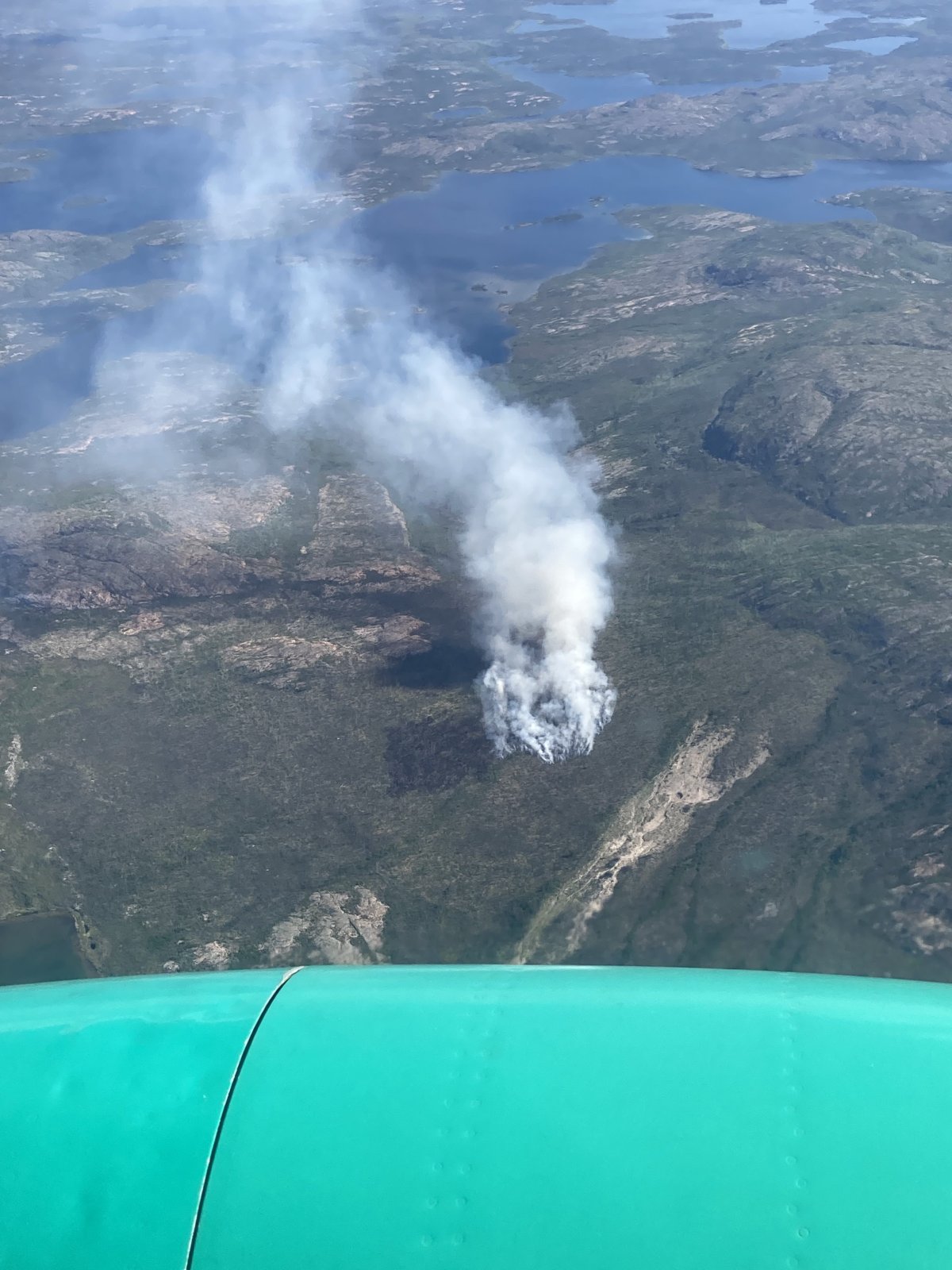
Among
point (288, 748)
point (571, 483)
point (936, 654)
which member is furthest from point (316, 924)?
point (571, 483)

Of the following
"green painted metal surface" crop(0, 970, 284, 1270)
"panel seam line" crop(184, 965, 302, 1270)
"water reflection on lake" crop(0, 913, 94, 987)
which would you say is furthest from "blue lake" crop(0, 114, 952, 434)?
"panel seam line" crop(184, 965, 302, 1270)

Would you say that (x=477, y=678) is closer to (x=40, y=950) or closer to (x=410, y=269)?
(x=40, y=950)

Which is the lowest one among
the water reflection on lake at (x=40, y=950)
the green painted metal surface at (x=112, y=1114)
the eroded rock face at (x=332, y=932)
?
the water reflection on lake at (x=40, y=950)

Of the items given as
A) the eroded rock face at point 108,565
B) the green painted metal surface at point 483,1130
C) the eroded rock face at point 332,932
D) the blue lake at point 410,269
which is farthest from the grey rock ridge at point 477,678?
the green painted metal surface at point 483,1130

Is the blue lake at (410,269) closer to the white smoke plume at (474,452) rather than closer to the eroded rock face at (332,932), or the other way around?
the white smoke plume at (474,452)

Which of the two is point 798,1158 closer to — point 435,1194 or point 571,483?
point 435,1194

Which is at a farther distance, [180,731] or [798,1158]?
[180,731]
